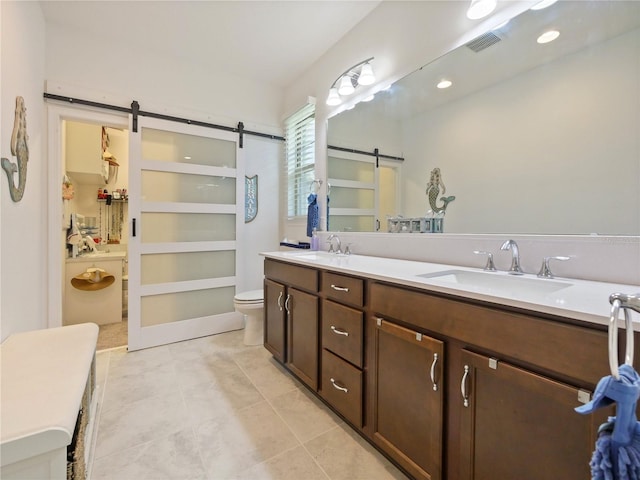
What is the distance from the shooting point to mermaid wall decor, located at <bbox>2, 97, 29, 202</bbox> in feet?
5.22

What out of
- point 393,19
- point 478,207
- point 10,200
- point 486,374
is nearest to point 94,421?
point 10,200

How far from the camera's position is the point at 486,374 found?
3.04ft

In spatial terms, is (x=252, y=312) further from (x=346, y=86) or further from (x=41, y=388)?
(x=346, y=86)

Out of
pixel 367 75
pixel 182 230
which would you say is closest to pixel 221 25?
pixel 367 75

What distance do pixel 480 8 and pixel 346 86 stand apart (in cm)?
108

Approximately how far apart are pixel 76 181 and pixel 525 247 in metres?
5.04

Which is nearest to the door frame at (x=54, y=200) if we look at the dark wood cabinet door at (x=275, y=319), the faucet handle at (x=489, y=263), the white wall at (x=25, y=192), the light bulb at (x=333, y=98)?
the white wall at (x=25, y=192)

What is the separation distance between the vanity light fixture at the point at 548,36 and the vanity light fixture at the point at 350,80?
1.10m

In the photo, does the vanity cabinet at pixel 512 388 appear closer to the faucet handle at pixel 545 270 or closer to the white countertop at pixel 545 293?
the white countertop at pixel 545 293

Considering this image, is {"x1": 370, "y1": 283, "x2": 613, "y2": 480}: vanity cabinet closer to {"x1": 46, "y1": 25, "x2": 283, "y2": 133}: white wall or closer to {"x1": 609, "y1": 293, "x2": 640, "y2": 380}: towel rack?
{"x1": 609, "y1": 293, "x2": 640, "y2": 380}: towel rack

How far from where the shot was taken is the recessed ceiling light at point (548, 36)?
130 cm

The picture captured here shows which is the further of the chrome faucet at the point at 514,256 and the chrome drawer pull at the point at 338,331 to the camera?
the chrome drawer pull at the point at 338,331

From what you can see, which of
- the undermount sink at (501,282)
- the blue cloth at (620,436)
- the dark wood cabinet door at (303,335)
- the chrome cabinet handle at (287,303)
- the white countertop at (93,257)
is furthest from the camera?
the white countertop at (93,257)

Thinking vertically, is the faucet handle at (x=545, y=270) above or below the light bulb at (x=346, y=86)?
below
